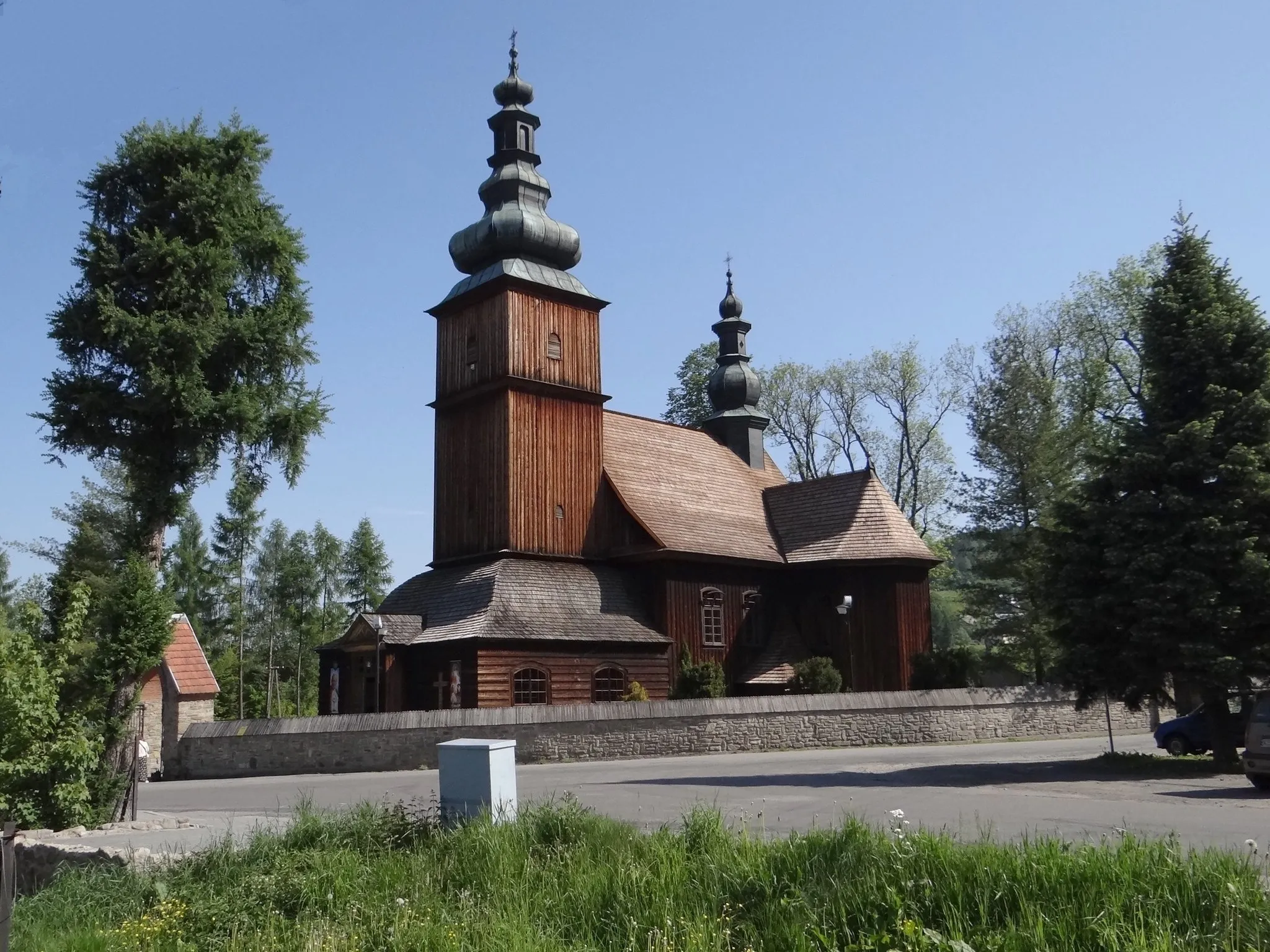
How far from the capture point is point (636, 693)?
2841 centimetres

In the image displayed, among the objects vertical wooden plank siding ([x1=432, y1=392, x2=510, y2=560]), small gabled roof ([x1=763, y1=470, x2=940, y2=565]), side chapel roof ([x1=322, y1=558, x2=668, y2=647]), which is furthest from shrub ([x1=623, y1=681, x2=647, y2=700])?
small gabled roof ([x1=763, y1=470, x2=940, y2=565])

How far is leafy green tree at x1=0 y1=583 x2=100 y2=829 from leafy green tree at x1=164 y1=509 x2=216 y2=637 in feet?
144

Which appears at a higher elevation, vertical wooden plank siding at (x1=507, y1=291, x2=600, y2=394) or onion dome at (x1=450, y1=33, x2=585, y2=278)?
onion dome at (x1=450, y1=33, x2=585, y2=278)

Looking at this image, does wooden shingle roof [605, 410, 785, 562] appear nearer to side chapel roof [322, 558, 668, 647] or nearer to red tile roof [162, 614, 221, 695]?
side chapel roof [322, 558, 668, 647]

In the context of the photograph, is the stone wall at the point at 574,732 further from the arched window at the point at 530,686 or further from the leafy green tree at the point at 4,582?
the leafy green tree at the point at 4,582

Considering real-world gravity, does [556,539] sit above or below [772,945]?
above

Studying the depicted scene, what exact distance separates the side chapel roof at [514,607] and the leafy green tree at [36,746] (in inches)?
522

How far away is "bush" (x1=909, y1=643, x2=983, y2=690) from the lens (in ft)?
102

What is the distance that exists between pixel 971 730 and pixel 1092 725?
208 inches

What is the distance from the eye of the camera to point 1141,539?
57.3 feet

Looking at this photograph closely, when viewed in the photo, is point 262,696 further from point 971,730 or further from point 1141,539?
point 1141,539

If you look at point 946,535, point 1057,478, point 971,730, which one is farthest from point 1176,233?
point 946,535

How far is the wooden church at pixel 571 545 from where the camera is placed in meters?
28.6

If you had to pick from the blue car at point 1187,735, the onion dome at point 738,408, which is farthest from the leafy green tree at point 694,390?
the blue car at point 1187,735
